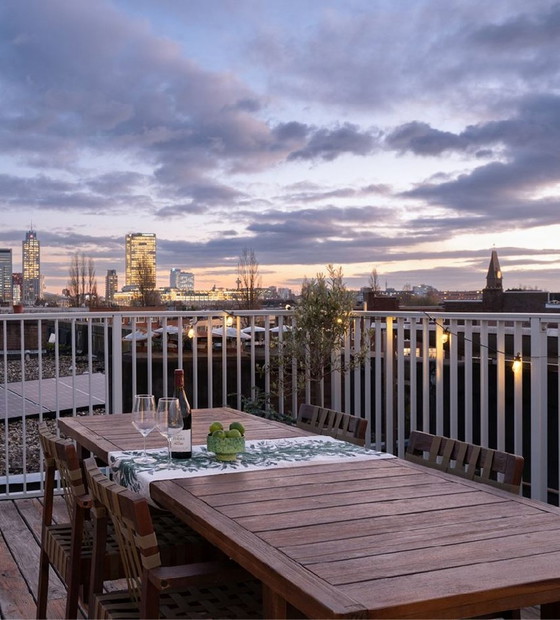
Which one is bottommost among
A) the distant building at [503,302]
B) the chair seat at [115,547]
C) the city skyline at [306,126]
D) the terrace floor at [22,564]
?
the terrace floor at [22,564]

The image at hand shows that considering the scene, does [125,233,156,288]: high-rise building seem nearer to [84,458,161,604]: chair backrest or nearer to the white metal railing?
the white metal railing

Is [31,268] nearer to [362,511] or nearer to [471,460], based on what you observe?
[471,460]

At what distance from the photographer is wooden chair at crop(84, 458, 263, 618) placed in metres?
1.76

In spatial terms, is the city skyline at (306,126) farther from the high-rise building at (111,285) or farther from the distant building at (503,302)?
the high-rise building at (111,285)

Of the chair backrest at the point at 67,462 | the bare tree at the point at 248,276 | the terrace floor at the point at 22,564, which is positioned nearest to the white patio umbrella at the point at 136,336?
the terrace floor at the point at 22,564

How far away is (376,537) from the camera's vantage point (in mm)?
1708

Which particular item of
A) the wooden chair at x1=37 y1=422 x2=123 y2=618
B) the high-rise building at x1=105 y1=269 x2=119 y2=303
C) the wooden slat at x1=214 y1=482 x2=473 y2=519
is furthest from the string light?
the high-rise building at x1=105 y1=269 x2=119 y2=303

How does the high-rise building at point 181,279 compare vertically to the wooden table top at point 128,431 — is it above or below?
above

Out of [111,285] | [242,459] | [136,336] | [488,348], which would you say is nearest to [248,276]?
[111,285]

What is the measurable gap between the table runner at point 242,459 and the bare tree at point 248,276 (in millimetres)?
21155

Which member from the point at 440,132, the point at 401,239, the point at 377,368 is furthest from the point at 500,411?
the point at 401,239

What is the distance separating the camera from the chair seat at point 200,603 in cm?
200

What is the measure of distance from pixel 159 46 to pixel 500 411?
21.5 ft

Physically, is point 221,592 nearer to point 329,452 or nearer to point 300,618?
point 300,618
